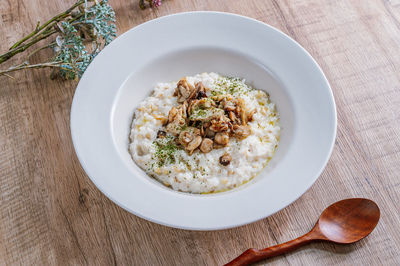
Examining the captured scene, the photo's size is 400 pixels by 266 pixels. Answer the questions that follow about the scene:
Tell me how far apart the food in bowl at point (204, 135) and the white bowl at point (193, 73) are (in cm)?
7

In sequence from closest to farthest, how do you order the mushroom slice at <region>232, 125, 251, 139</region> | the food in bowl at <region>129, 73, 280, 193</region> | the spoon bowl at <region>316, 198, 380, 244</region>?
1. the spoon bowl at <region>316, 198, 380, 244</region>
2. the food in bowl at <region>129, 73, 280, 193</region>
3. the mushroom slice at <region>232, 125, 251, 139</region>

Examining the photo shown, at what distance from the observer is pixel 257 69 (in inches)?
108

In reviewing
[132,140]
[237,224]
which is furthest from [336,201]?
[132,140]

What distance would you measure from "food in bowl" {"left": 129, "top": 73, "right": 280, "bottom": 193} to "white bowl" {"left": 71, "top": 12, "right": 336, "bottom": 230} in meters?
0.07

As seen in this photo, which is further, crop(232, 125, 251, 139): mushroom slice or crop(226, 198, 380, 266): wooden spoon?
crop(232, 125, 251, 139): mushroom slice

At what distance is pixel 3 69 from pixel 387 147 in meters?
2.81

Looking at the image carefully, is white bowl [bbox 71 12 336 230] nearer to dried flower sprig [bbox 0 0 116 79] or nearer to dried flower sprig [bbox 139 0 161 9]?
dried flower sprig [bbox 0 0 116 79]

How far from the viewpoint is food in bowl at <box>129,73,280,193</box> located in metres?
2.35

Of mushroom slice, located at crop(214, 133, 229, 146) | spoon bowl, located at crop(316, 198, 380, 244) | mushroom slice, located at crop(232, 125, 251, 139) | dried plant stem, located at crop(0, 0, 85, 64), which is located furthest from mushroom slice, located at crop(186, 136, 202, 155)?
dried plant stem, located at crop(0, 0, 85, 64)

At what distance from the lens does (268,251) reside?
83.7 inches

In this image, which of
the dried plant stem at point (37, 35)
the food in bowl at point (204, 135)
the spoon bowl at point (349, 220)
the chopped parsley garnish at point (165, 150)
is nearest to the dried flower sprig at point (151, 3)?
the dried plant stem at point (37, 35)

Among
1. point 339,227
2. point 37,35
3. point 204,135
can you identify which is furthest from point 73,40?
point 339,227

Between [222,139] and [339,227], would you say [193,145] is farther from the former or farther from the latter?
[339,227]

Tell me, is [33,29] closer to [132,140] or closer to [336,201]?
[132,140]
